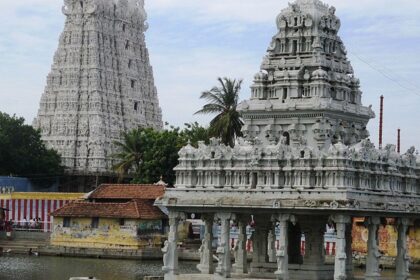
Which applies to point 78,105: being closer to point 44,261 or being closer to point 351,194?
point 44,261

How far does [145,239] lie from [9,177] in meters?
21.9

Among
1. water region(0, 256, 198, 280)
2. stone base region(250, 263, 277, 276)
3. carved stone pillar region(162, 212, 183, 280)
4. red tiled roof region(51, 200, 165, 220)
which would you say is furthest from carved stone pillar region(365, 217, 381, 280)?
red tiled roof region(51, 200, 165, 220)

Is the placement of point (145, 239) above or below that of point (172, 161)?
below

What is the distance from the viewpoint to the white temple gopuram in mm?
34781

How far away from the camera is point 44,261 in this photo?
2180 inches

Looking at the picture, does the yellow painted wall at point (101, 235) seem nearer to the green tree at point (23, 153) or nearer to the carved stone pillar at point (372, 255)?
the green tree at point (23, 153)

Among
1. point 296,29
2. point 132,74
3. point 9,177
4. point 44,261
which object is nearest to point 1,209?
point 9,177

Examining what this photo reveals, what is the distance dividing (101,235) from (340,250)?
28623 millimetres

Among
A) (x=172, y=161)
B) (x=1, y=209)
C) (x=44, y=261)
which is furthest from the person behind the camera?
(x=172, y=161)

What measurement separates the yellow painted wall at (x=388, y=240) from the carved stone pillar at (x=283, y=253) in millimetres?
19754

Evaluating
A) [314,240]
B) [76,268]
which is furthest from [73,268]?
[314,240]

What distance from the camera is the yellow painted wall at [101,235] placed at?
5997 cm

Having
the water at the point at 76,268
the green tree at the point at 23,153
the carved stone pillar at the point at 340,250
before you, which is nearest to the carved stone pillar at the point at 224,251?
the carved stone pillar at the point at 340,250

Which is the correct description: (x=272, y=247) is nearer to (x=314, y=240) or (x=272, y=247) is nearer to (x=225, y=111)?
(x=314, y=240)
